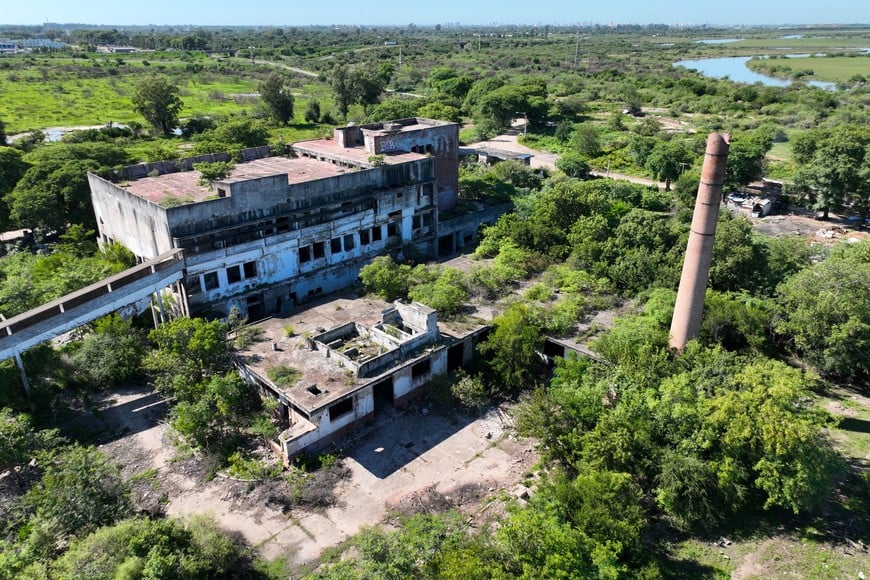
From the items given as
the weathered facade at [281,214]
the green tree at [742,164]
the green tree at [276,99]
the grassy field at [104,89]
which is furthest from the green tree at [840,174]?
the green tree at [276,99]

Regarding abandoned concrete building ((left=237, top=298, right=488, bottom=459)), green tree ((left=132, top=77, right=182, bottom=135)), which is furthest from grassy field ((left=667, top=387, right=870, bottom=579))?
green tree ((left=132, top=77, right=182, bottom=135))

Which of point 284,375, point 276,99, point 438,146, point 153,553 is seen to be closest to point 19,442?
point 153,553

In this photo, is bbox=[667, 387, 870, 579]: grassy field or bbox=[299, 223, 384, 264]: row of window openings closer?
bbox=[667, 387, 870, 579]: grassy field

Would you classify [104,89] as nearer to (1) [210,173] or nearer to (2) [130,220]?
(1) [210,173]

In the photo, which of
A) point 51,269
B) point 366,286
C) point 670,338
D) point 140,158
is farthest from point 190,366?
point 140,158

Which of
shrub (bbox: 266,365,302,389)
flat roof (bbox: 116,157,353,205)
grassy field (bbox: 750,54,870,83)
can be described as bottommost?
shrub (bbox: 266,365,302,389)

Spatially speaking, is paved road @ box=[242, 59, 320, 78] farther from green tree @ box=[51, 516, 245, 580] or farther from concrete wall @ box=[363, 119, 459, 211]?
green tree @ box=[51, 516, 245, 580]
